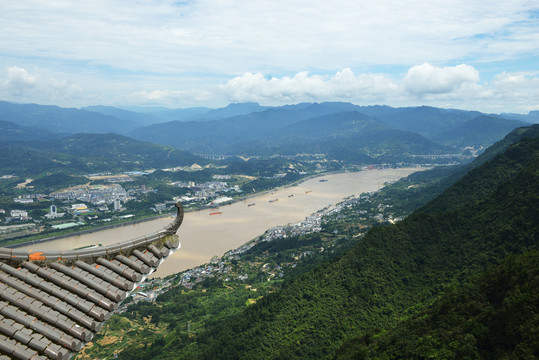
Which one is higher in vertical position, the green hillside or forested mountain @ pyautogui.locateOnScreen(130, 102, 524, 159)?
forested mountain @ pyautogui.locateOnScreen(130, 102, 524, 159)

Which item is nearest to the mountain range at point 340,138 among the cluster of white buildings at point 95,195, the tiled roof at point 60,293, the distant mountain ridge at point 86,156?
the distant mountain ridge at point 86,156

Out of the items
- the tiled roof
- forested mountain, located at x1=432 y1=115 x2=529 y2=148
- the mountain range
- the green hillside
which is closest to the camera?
the tiled roof

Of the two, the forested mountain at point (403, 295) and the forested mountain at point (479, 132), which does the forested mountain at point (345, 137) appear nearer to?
the forested mountain at point (479, 132)

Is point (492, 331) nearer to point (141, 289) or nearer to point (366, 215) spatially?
point (141, 289)

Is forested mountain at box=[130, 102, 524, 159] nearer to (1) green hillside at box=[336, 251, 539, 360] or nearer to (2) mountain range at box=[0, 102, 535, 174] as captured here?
(2) mountain range at box=[0, 102, 535, 174]

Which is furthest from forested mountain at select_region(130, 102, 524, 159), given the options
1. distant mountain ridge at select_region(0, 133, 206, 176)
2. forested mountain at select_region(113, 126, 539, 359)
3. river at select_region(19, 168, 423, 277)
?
forested mountain at select_region(113, 126, 539, 359)
